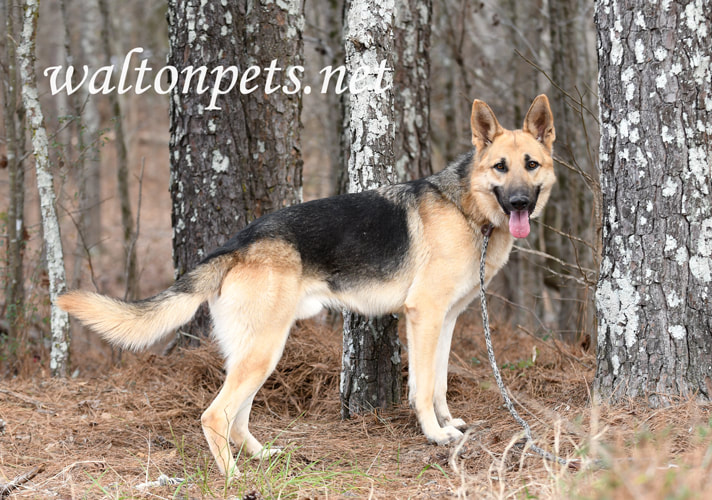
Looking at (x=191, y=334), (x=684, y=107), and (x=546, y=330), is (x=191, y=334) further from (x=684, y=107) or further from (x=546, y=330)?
(x=684, y=107)

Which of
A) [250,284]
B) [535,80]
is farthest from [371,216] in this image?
[535,80]

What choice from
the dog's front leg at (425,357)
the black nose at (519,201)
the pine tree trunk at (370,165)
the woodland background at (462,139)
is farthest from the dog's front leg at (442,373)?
the woodland background at (462,139)

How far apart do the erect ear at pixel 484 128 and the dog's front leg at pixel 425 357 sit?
1.26 meters

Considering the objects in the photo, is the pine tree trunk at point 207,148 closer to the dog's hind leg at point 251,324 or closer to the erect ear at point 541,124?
the dog's hind leg at point 251,324

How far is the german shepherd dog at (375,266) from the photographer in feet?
14.4

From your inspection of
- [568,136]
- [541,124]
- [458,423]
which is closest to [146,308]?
[458,423]

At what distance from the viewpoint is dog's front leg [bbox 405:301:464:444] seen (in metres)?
4.67

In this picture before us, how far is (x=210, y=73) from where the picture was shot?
6.59 m

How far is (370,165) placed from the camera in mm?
5230

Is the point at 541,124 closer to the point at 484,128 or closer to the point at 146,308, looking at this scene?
the point at 484,128

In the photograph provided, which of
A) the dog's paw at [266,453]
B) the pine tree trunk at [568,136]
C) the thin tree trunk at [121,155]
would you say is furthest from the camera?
the pine tree trunk at [568,136]

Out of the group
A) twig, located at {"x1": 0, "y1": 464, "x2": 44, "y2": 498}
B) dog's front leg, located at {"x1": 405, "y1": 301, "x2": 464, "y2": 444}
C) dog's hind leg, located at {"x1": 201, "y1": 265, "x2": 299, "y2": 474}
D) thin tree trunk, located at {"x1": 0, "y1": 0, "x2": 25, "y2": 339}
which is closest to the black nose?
dog's front leg, located at {"x1": 405, "y1": 301, "x2": 464, "y2": 444}

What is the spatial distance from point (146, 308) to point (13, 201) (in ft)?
14.3

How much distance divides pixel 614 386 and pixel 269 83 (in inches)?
182
